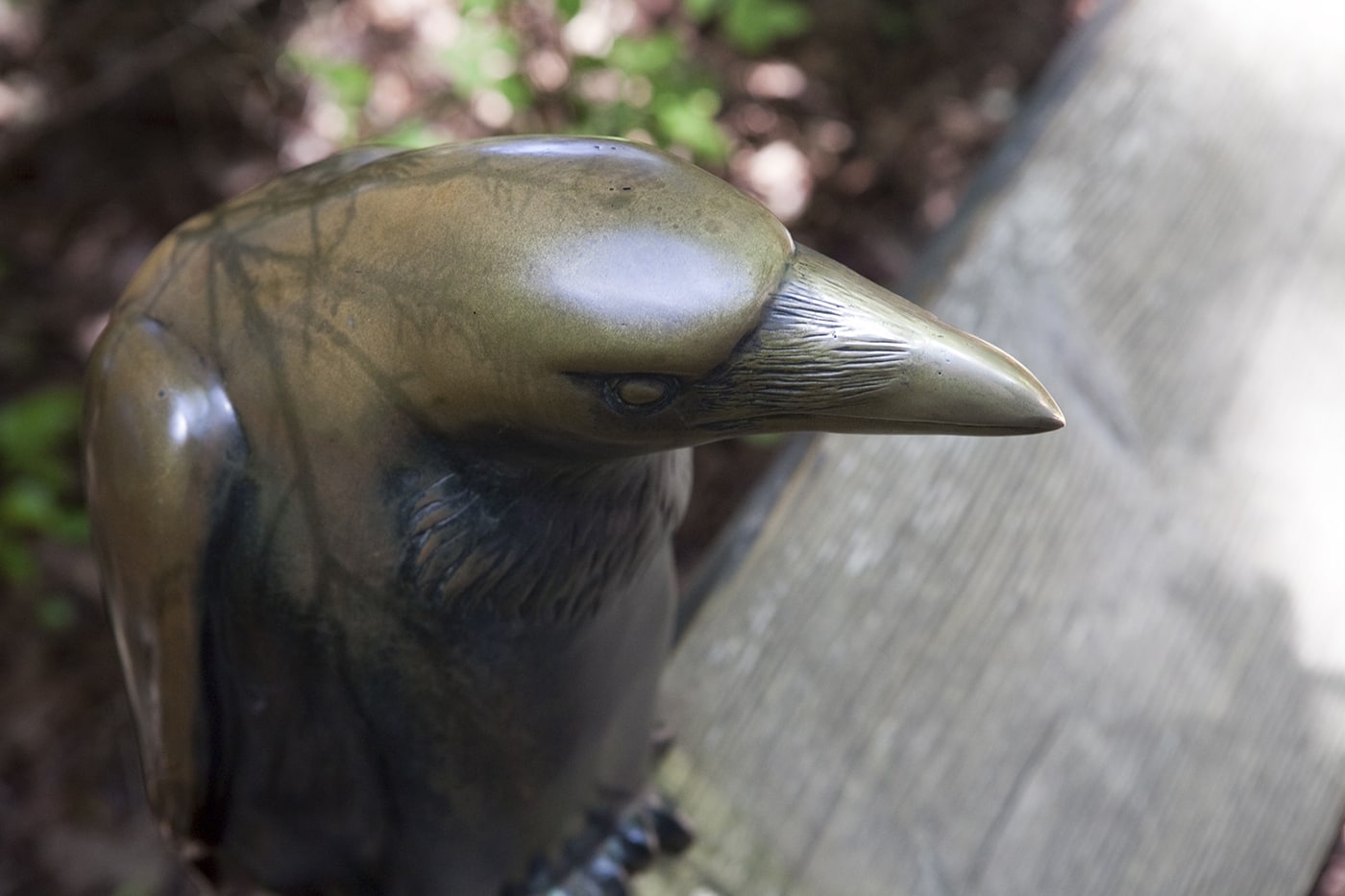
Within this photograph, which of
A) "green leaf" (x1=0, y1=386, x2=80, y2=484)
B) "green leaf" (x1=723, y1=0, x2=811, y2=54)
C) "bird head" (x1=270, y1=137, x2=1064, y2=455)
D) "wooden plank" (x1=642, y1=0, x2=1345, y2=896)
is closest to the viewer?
"bird head" (x1=270, y1=137, x2=1064, y2=455)

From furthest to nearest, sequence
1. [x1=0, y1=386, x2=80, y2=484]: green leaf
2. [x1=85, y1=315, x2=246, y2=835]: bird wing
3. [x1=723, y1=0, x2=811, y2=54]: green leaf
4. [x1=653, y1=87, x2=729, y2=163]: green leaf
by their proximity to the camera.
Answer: [x1=723, y1=0, x2=811, y2=54]: green leaf, [x1=0, y1=386, x2=80, y2=484]: green leaf, [x1=653, y1=87, x2=729, y2=163]: green leaf, [x1=85, y1=315, x2=246, y2=835]: bird wing

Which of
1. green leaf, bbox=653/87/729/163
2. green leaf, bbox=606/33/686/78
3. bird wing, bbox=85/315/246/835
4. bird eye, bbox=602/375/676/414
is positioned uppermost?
green leaf, bbox=606/33/686/78

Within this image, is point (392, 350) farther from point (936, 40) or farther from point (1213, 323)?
point (936, 40)

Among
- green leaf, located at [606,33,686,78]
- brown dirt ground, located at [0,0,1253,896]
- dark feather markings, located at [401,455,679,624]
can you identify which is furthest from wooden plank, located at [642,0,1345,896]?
brown dirt ground, located at [0,0,1253,896]

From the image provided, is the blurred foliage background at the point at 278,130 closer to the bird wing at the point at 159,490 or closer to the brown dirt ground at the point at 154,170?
the brown dirt ground at the point at 154,170

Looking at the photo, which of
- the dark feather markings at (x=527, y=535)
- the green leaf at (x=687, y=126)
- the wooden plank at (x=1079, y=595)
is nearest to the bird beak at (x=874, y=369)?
the dark feather markings at (x=527, y=535)

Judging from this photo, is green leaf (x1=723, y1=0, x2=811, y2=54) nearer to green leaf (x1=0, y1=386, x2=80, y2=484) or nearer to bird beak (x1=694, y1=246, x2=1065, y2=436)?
green leaf (x1=0, y1=386, x2=80, y2=484)

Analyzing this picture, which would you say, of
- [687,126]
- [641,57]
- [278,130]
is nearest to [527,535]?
[687,126]
